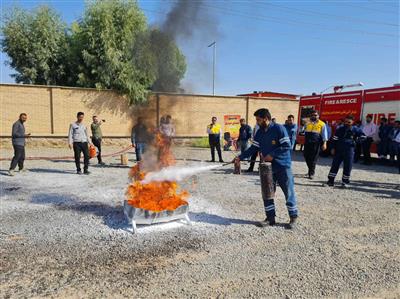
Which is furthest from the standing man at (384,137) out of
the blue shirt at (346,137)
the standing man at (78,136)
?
the standing man at (78,136)

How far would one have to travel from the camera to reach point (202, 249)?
4.53 metres

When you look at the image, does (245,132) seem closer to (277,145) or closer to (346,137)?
(346,137)

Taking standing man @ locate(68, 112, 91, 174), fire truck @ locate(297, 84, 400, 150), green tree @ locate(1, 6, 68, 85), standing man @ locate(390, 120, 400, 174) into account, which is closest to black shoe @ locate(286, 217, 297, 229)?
standing man @ locate(68, 112, 91, 174)

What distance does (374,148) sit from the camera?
13.5 meters

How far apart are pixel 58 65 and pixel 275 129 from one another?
19.7m

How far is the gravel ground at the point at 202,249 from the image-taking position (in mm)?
3545

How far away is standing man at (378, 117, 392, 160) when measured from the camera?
42.0 ft

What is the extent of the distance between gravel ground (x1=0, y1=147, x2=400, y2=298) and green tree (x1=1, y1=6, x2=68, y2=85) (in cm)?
1520

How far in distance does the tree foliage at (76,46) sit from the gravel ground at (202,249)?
36.3ft

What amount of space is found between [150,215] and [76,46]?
18.2m

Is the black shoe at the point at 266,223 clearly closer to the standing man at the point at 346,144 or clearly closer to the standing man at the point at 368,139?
the standing man at the point at 346,144

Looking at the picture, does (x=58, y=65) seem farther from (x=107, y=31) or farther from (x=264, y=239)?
(x=264, y=239)

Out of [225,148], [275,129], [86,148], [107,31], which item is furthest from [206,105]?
[275,129]

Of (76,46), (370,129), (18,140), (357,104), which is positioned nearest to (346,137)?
(370,129)
